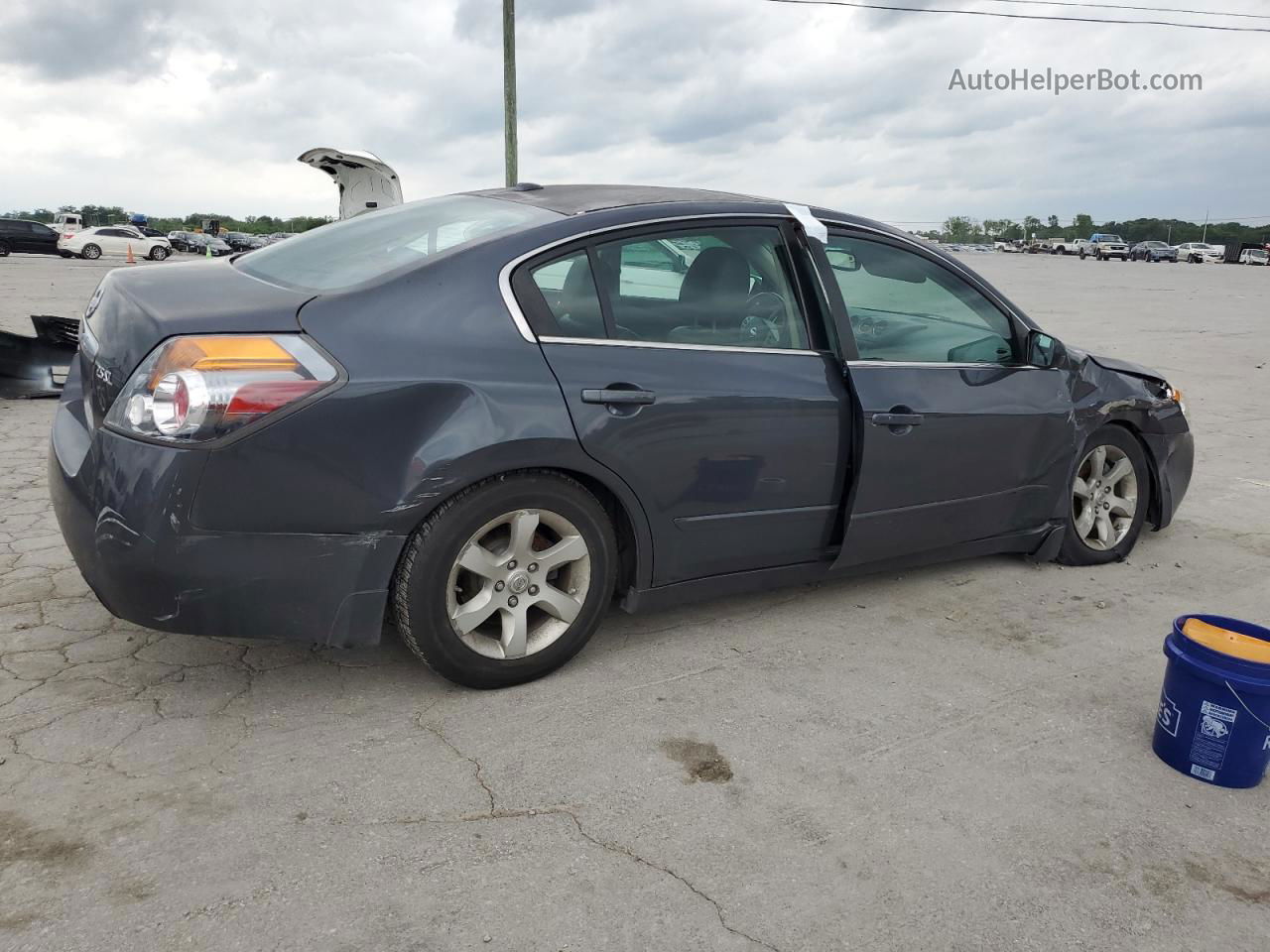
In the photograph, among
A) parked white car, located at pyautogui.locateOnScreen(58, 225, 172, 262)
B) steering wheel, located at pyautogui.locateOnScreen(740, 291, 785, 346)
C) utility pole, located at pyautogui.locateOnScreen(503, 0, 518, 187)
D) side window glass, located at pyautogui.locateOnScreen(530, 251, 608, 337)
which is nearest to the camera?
side window glass, located at pyautogui.locateOnScreen(530, 251, 608, 337)

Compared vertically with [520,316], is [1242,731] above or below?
below

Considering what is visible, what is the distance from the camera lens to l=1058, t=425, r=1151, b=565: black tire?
4.55m

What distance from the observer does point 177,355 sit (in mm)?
2703

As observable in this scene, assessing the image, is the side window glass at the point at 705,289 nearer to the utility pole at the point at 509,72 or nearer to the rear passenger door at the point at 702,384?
the rear passenger door at the point at 702,384

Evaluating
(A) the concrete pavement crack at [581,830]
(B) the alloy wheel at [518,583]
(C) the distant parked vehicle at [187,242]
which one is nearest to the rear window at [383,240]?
(B) the alloy wheel at [518,583]

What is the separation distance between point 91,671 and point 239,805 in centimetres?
103

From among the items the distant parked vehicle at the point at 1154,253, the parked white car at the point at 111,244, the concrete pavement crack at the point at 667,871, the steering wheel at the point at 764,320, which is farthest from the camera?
the distant parked vehicle at the point at 1154,253

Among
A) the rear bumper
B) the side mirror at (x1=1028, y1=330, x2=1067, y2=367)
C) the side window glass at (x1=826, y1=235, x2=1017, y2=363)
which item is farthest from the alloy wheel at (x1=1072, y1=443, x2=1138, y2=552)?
the rear bumper

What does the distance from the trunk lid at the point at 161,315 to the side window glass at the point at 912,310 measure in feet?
6.41

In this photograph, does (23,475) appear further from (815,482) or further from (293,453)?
(815,482)

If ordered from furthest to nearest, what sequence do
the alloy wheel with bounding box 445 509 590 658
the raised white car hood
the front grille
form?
1. the raised white car hood
2. the front grille
3. the alloy wheel with bounding box 445 509 590 658

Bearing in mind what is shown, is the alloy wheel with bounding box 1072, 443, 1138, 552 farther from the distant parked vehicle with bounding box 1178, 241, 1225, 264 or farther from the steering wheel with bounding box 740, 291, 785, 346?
the distant parked vehicle with bounding box 1178, 241, 1225, 264

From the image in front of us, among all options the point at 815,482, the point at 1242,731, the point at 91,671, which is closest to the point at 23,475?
the point at 91,671

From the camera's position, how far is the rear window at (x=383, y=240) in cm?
319
